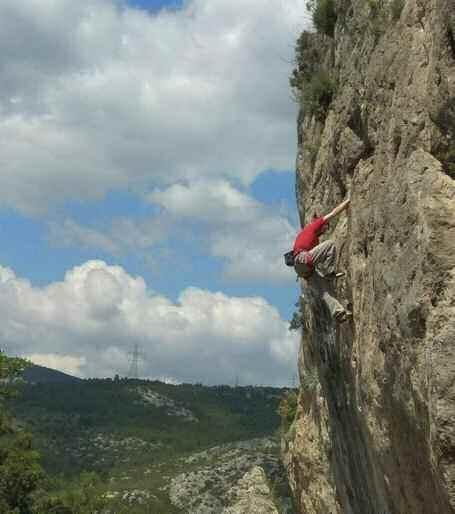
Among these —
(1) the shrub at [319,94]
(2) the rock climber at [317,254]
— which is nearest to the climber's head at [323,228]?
(2) the rock climber at [317,254]

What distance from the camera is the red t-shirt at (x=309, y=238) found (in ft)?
51.5

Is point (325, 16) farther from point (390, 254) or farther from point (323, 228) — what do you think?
point (390, 254)

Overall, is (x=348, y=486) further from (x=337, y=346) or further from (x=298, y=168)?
(x=298, y=168)

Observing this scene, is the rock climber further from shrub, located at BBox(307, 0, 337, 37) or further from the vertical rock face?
shrub, located at BBox(307, 0, 337, 37)

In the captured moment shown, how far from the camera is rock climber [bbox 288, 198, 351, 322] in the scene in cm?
1557

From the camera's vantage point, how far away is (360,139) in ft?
50.0

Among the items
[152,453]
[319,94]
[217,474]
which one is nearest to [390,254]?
[319,94]

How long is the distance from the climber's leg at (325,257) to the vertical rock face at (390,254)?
0.76ft

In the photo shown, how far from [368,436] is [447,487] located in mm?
4430

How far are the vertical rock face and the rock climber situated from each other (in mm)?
257

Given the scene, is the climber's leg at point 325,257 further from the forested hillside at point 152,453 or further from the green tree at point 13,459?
the forested hillside at point 152,453

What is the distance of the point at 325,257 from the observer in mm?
15633

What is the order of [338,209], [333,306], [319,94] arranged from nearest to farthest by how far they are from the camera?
A: 1. [333,306]
2. [338,209]
3. [319,94]

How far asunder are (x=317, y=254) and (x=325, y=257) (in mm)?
167
